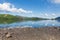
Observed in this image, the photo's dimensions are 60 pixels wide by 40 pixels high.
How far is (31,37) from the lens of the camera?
23.5 m

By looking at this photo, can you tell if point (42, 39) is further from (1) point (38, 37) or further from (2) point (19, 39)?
(2) point (19, 39)

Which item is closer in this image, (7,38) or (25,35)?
(7,38)

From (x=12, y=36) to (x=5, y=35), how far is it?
105 cm

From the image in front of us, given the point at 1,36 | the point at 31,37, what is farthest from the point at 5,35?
the point at 31,37

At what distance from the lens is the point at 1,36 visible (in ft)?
75.6

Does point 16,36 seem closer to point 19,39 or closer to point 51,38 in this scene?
point 19,39

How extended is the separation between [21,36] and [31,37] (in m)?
1.47

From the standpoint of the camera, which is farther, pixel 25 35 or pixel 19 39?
pixel 25 35

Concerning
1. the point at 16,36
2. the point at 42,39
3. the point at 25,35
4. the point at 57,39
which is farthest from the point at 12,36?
the point at 57,39

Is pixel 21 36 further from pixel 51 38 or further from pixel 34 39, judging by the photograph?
pixel 51 38

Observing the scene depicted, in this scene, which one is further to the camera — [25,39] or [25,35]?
[25,35]

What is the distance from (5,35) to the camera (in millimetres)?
23281

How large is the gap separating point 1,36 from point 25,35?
11.8 feet

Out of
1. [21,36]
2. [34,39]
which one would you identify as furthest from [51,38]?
[21,36]
